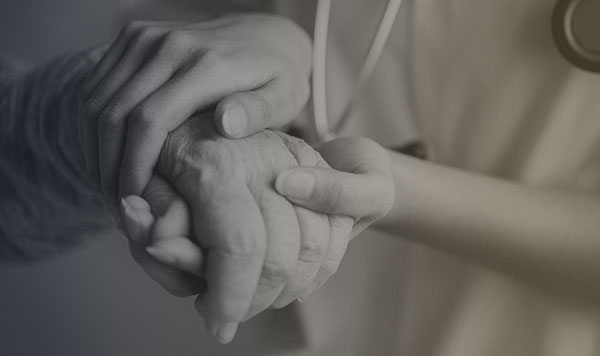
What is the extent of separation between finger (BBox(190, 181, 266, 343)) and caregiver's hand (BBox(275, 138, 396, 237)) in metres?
0.02

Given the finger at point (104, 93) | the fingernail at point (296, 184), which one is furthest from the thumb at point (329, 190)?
the finger at point (104, 93)

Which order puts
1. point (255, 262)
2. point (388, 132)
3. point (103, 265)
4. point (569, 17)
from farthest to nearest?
point (103, 265) → point (388, 132) → point (569, 17) → point (255, 262)

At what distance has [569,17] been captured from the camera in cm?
42

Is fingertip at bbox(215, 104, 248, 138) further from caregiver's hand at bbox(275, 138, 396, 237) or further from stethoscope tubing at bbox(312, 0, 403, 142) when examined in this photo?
stethoscope tubing at bbox(312, 0, 403, 142)

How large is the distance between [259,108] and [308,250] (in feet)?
0.25

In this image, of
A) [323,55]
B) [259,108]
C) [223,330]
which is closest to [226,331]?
[223,330]

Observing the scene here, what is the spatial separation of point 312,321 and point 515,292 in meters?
0.15

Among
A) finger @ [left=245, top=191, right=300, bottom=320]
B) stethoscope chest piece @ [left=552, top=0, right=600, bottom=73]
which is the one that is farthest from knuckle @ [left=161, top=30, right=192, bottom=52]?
stethoscope chest piece @ [left=552, top=0, right=600, bottom=73]

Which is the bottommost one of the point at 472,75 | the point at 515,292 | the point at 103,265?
the point at 103,265

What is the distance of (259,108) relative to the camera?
33cm

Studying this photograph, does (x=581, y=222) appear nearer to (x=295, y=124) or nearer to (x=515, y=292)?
(x=515, y=292)

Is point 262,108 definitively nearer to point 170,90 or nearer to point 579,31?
point 170,90

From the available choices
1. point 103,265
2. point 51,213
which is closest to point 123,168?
point 51,213

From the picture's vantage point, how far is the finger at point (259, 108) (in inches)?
12.2
